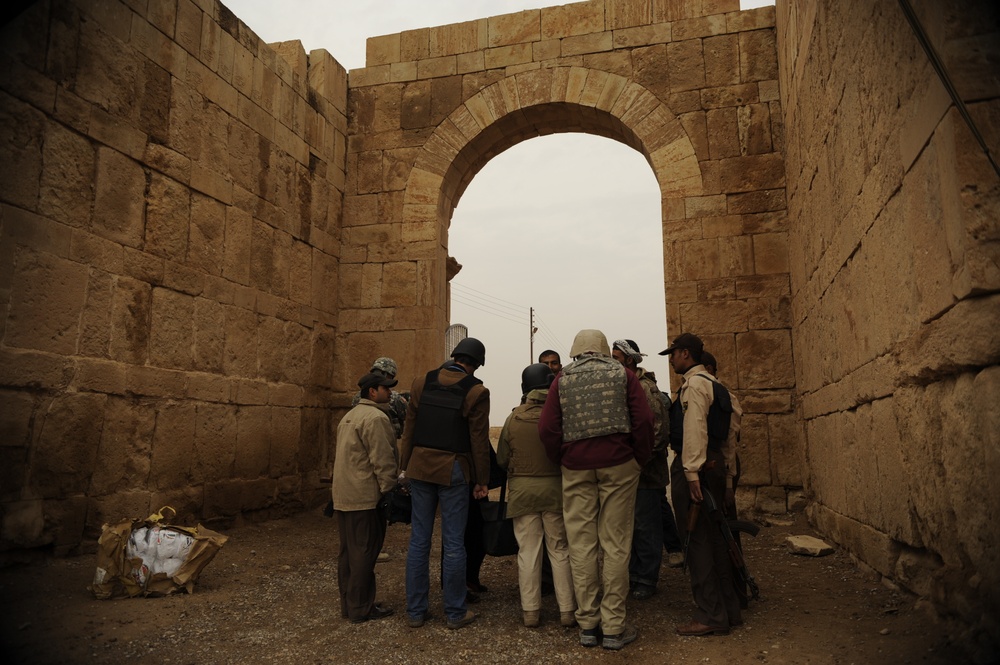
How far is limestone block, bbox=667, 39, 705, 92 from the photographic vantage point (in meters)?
7.81

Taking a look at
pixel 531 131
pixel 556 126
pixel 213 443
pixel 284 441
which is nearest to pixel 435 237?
pixel 531 131

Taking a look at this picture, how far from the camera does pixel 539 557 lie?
12.7 feet

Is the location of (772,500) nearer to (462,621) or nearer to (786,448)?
(786,448)

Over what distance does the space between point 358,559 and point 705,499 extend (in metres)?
2.05

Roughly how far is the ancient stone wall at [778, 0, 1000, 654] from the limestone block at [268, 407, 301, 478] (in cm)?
530

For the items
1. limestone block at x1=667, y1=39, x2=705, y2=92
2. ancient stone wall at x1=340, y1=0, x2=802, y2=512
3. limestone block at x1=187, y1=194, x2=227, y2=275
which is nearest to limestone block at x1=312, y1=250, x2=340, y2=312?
ancient stone wall at x1=340, y1=0, x2=802, y2=512

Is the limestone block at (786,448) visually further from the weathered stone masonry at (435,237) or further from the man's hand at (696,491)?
the man's hand at (696,491)

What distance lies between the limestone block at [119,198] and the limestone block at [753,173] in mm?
5903

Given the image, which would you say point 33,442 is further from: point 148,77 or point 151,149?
point 148,77

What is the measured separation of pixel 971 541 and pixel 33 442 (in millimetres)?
5354

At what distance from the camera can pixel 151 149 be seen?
5586 mm

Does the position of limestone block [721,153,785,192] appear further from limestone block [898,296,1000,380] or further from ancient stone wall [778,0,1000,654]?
limestone block [898,296,1000,380]

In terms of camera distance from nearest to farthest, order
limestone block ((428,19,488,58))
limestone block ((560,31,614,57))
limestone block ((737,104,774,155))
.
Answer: limestone block ((737,104,774,155)) → limestone block ((560,31,614,57)) → limestone block ((428,19,488,58))

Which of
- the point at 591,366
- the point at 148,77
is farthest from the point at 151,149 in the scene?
the point at 591,366
